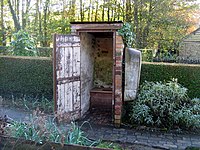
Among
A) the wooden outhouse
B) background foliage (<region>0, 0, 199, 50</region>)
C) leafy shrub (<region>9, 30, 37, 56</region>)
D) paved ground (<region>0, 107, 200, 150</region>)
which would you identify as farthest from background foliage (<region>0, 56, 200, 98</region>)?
background foliage (<region>0, 0, 199, 50</region>)

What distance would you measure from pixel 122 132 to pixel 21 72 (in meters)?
3.56

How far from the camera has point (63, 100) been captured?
14.7 feet

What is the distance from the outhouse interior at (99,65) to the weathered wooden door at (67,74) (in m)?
0.03

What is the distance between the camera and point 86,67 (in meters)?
5.46

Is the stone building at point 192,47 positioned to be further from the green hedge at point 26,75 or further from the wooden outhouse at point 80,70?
the green hedge at point 26,75

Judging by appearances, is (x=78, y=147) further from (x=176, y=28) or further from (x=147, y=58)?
(x=176, y=28)

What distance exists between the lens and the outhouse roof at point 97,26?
4.43 metres

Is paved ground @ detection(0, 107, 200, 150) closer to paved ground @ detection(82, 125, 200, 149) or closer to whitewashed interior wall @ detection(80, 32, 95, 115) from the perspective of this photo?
paved ground @ detection(82, 125, 200, 149)

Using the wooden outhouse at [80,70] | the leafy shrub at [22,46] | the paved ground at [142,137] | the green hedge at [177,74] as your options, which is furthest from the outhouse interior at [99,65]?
the leafy shrub at [22,46]

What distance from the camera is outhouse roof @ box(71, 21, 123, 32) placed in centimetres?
443

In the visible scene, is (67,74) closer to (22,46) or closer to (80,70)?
(80,70)

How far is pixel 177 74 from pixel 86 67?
7.65 ft

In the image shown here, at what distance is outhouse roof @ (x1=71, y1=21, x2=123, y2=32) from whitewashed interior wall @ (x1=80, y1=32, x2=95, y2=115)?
0.27 meters

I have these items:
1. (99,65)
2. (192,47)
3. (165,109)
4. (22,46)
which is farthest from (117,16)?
(165,109)
